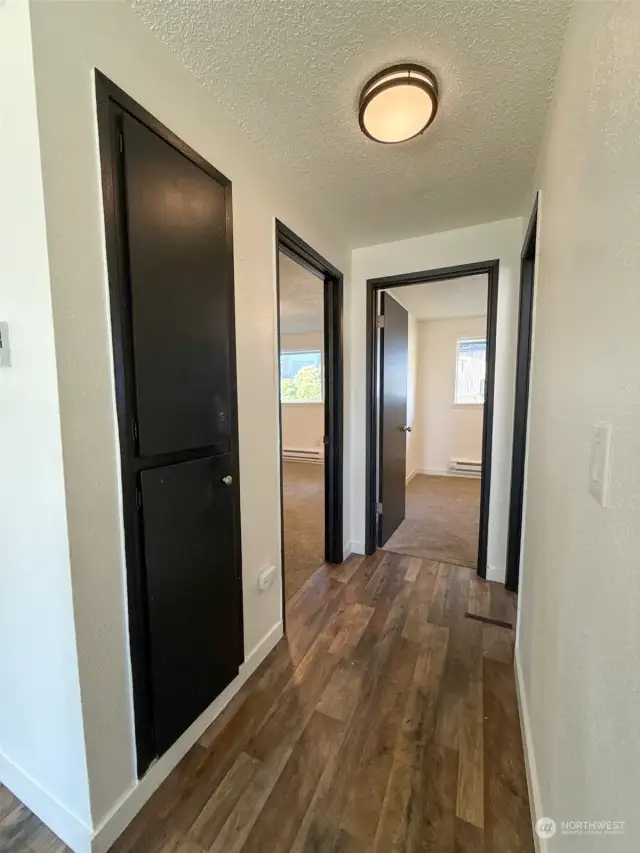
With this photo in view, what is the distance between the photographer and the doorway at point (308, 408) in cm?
240

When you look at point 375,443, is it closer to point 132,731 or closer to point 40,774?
point 132,731

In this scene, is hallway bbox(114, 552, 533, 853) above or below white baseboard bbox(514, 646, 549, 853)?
below

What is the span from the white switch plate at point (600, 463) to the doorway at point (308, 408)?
139 cm

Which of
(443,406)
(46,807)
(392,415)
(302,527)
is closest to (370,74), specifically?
(392,415)

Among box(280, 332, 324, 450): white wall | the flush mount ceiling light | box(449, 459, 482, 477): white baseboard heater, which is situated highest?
the flush mount ceiling light

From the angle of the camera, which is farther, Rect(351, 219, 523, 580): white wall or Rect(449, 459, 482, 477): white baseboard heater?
Rect(449, 459, 482, 477): white baseboard heater

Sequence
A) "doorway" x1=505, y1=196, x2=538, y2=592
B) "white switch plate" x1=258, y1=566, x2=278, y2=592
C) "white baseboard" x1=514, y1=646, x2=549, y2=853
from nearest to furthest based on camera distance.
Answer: "white baseboard" x1=514, y1=646, x2=549, y2=853 < "white switch plate" x1=258, y1=566, x2=278, y2=592 < "doorway" x1=505, y1=196, x2=538, y2=592

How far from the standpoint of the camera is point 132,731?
1080 millimetres

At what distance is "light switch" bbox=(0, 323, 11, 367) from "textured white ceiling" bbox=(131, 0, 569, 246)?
0.99 meters

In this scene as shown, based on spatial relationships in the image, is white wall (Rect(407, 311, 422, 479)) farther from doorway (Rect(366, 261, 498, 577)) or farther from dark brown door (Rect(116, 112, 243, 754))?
dark brown door (Rect(116, 112, 243, 754))

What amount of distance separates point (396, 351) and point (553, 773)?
267 centimetres

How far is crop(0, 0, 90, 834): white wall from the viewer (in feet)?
2.73

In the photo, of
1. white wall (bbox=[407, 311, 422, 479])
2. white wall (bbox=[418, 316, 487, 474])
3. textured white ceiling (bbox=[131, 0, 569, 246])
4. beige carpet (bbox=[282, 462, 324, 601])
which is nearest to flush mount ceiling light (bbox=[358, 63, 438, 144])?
textured white ceiling (bbox=[131, 0, 569, 246])

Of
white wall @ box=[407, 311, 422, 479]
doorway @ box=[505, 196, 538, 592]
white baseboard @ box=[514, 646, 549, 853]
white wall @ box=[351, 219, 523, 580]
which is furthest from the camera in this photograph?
white wall @ box=[407, 311, 422, 479]
